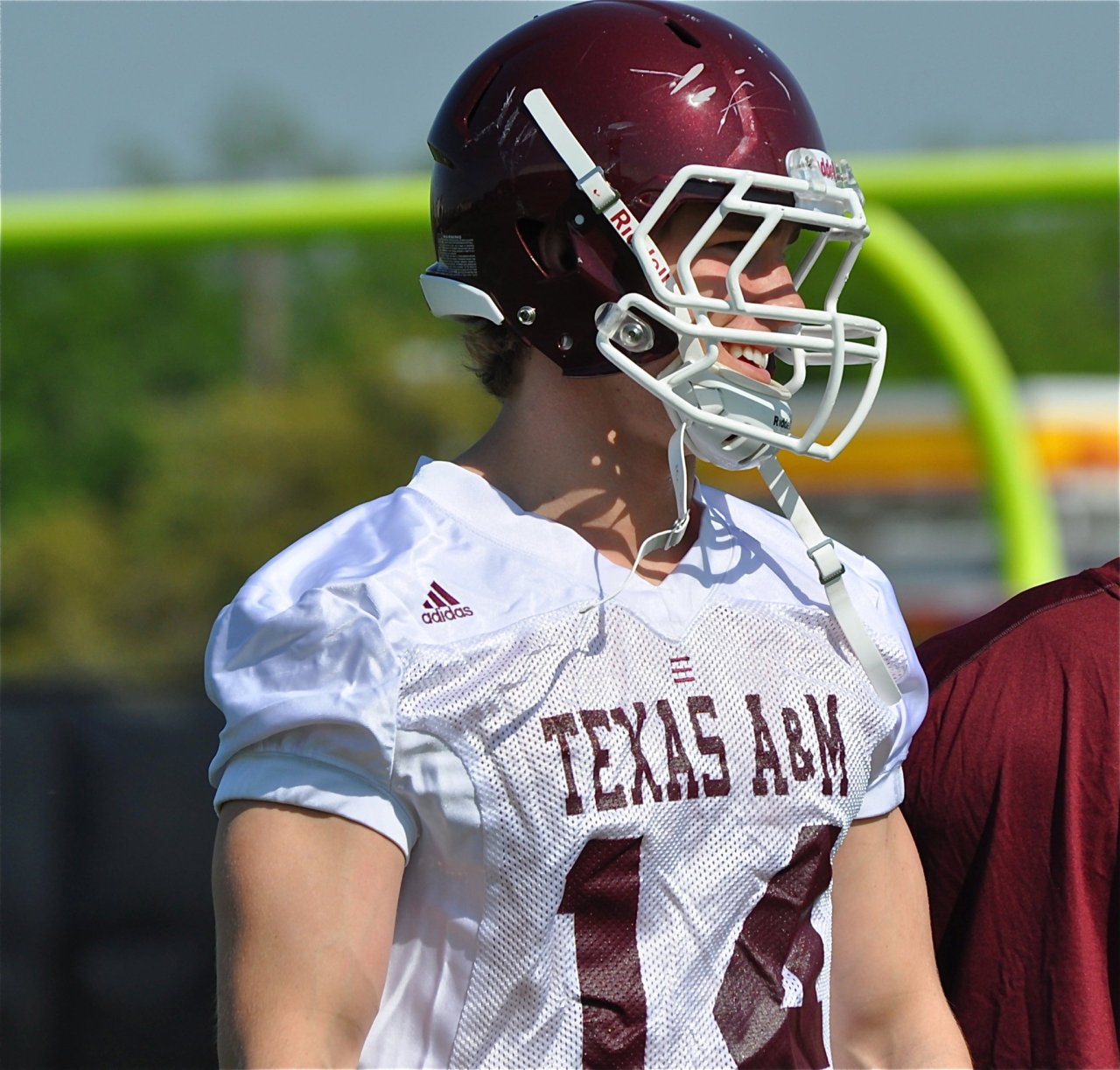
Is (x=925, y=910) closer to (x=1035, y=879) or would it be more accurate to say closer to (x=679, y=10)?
(x=1035, y=879)

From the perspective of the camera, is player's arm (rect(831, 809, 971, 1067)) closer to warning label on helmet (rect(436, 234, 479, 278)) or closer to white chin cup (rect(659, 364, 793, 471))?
white chin cup (rect(659, 364, 793, 471))

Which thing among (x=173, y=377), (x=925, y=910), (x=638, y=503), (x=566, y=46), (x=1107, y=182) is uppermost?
(x=566, y=46)

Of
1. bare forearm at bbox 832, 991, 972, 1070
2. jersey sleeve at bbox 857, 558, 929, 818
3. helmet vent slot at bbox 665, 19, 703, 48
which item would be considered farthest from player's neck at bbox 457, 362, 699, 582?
bare forearm at bbox 832, 991, 972, 1070

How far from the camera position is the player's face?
1.49 metres

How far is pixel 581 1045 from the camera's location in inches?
53.8

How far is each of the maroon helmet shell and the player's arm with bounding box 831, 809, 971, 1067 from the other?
0.53 m

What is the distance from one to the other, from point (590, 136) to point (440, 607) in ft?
1.55

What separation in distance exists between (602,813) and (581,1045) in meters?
0.19

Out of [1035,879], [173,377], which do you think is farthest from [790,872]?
[173,377]

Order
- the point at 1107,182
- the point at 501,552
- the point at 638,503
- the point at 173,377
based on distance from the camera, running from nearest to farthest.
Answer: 1. the point at 501,552
2. the point at 638,503
3. the point at 1107,182
4. the point at 173,377

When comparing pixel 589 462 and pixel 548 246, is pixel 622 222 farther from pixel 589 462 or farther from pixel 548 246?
pixel 589 462

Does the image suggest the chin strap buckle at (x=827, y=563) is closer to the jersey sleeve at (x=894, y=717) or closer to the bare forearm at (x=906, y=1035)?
the jersey sleeve at (x=894, y=717)

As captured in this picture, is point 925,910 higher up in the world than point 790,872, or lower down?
lower down

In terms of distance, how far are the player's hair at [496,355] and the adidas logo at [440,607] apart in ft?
0.88
